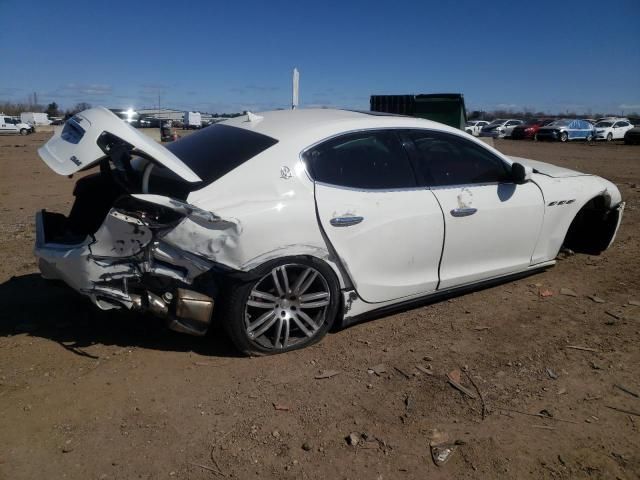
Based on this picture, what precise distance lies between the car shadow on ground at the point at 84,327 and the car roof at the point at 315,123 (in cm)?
147

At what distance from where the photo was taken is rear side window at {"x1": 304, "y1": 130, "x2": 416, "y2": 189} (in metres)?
3.46

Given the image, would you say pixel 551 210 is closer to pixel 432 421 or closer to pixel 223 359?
pixel 432 421

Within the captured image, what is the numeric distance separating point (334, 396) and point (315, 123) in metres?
1.84

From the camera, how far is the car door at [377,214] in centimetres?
340

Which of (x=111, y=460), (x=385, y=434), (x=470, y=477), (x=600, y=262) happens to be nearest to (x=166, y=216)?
(x=111, y=460)

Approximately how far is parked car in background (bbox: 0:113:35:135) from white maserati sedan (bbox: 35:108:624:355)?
42.6m

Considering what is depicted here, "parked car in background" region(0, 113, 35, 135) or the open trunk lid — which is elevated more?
"parked car in background" region(0, 113, 35, 135)

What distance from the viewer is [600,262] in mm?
5375

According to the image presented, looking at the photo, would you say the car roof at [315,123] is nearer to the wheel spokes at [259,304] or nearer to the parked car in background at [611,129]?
the wheel spokes at [259,304]

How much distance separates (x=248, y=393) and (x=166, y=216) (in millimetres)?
1147

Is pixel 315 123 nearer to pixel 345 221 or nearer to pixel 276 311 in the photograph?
pixel 345 221

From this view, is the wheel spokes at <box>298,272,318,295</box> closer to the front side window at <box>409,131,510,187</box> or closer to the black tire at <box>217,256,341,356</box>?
the black tire at <box>217,256,341,356</box>

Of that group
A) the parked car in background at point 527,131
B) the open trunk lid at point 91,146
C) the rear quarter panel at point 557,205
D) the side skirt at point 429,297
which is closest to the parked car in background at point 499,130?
the parked car in background at point 527,131

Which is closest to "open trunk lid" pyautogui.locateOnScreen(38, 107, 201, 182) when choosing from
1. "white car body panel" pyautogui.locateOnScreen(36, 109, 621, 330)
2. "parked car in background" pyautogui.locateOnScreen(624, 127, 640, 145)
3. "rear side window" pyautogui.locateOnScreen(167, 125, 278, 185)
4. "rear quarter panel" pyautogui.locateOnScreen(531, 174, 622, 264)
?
"white car body panel" pyautogui.locateOnScreen(36, 109, 621, 330)
